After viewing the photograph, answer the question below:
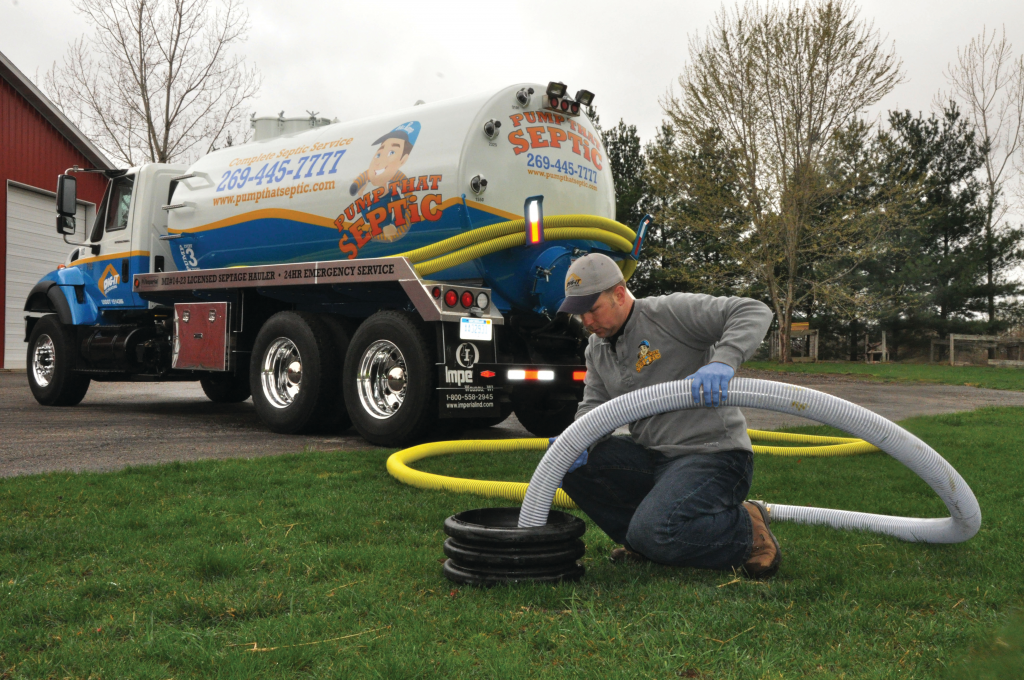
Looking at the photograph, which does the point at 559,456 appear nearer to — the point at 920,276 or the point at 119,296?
the point at 119,296

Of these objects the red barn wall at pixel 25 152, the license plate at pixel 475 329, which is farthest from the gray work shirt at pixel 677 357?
the red barn wall at pixel 25 152

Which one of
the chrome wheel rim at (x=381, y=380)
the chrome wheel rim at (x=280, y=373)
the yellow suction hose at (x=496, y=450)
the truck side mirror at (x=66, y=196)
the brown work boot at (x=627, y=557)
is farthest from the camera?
the truck side mirror at (x=66, y=196)

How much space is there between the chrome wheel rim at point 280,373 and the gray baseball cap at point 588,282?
5.43 m

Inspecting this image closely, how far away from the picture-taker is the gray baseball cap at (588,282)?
3.45m

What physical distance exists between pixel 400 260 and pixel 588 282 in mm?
3875

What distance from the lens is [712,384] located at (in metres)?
2.97

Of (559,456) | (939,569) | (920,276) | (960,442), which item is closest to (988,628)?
(939,569)

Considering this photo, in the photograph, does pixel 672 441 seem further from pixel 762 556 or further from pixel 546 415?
pixel 546 415

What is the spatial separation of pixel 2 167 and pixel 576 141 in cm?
1731

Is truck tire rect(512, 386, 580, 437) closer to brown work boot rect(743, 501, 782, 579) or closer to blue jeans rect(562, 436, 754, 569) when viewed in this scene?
blue jeans rect(562, 436, 754, 569)

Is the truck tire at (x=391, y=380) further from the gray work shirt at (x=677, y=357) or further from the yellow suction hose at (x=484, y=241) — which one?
the gray work shirt at (x=677, y=357)

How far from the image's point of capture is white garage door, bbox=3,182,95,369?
19.7 meters

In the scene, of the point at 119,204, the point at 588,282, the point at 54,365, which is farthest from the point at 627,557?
the point at 54,365

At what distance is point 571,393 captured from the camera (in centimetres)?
806
